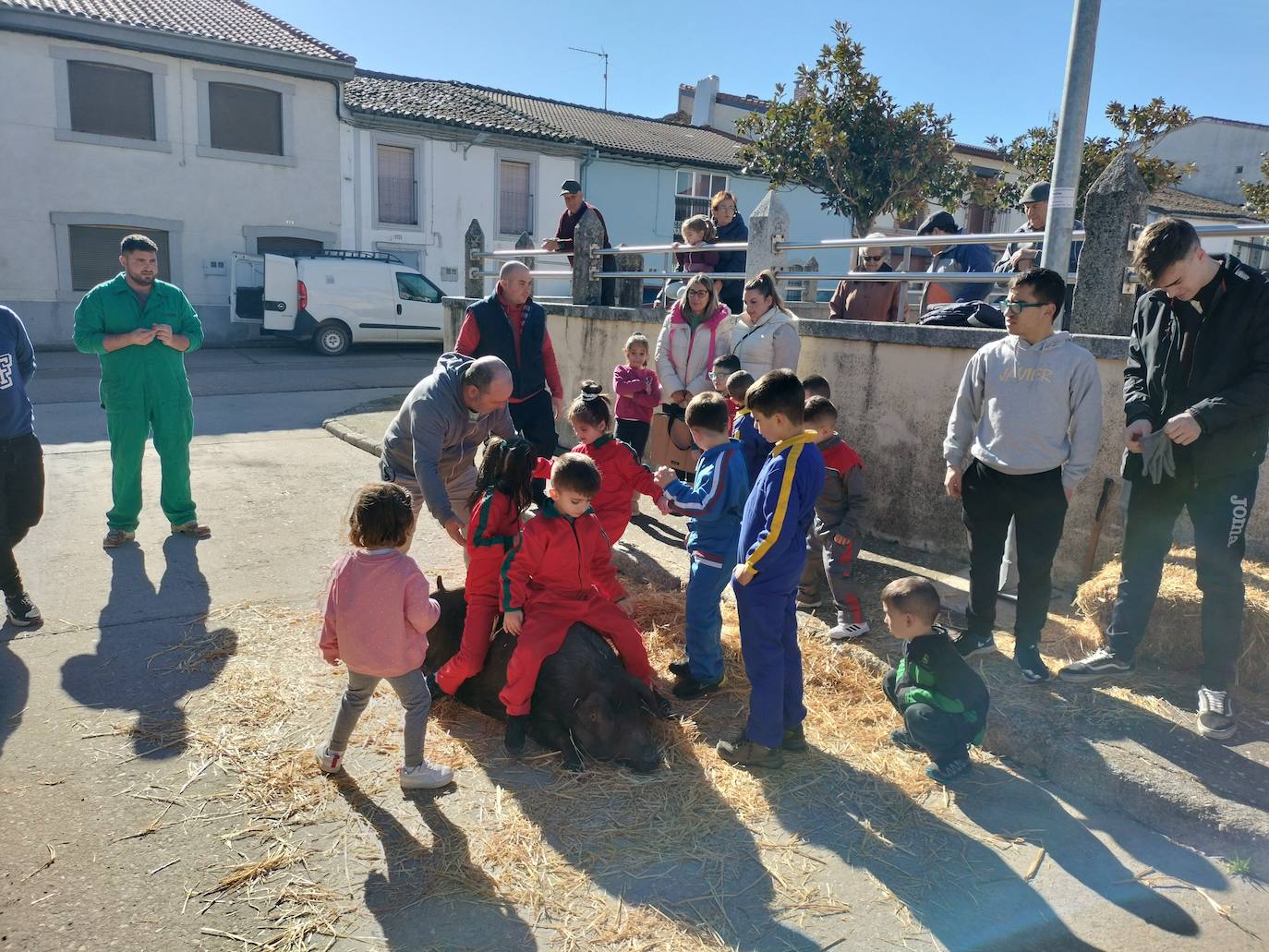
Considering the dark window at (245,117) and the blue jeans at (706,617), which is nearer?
the blue jeans at (706,617)

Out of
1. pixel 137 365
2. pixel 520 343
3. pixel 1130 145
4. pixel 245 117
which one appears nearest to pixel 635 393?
pixel 520 343

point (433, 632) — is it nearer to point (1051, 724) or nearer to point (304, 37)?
point (1051, 724)

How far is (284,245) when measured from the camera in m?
22.2

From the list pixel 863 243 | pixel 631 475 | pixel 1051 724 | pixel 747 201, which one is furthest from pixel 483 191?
pixel 1051 724

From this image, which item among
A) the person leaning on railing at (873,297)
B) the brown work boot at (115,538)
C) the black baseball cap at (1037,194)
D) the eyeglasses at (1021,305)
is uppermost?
the black baseball cap at (1037,194)

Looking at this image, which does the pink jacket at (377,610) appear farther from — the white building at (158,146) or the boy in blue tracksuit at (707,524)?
the white building at (158,146)

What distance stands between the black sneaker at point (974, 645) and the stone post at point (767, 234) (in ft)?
12.3

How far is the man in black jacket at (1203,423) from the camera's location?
3.76 metres

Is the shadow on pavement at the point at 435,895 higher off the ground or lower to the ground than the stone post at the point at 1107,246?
lower

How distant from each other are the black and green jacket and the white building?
20995 mm

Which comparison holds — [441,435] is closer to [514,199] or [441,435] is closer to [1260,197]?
[1260,197]

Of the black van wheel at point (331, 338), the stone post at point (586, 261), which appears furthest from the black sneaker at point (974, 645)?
the black van wheel at point (331, 338)

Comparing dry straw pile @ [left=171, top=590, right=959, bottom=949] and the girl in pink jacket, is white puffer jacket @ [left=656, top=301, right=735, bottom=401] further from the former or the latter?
the girl in pink jacket

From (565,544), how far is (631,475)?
1.10 meters
